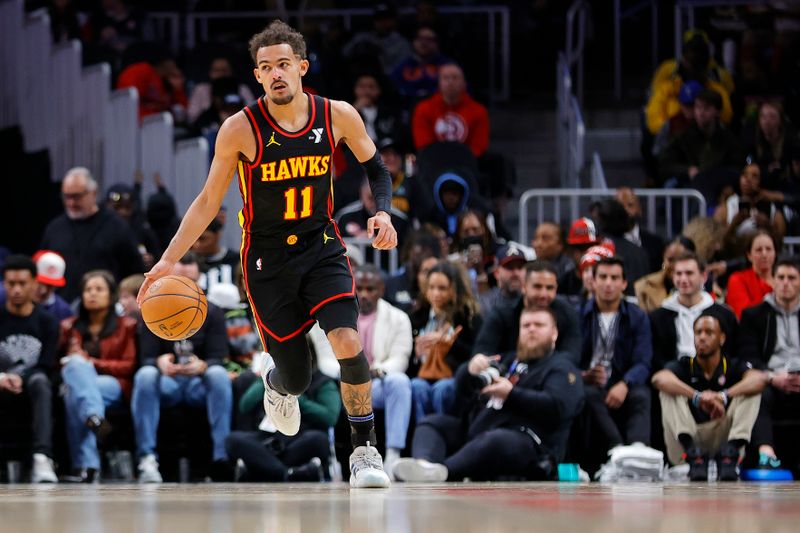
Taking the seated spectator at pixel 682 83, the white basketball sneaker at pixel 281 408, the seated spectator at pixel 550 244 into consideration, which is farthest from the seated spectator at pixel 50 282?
the seated spectator at pixel 682 83

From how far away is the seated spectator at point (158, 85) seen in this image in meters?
15.0

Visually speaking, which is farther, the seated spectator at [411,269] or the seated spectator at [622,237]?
the seated spectator at [622,237]

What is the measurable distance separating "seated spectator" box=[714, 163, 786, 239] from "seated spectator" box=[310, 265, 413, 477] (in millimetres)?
3021

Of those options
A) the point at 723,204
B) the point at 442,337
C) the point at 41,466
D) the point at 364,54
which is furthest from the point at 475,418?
the point at 364,54

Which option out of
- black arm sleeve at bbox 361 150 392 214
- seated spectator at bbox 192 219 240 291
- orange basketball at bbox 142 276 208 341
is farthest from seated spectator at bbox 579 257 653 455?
orange basketball at bbox 142 276 208 341

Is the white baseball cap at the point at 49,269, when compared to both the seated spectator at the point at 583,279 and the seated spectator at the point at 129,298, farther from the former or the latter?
the seated spectator at the point at 583,279

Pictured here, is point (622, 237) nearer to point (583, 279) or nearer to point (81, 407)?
point (583, 279)

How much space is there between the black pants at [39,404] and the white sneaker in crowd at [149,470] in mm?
647

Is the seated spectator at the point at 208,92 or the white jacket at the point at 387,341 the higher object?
the seated spectator at the point at 208,92

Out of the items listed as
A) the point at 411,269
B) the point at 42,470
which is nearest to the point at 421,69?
the point at 411,269

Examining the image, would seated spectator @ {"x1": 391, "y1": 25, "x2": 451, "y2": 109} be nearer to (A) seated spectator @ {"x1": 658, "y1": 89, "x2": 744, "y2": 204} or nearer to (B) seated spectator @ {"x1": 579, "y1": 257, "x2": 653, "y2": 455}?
(A) seated spectator @ {"x1": 658, "y1": 89, "x2": 744, "y2": 204}

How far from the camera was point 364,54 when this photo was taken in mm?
15680

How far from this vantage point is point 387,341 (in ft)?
34.2

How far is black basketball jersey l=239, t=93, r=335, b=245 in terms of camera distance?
23.0 ft
